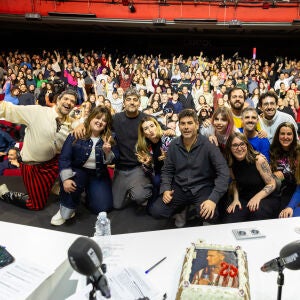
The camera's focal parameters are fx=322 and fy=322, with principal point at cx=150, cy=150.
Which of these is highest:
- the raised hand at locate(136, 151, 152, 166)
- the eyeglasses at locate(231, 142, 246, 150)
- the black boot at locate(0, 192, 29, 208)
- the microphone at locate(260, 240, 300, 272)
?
the eyeglasses at locate(231, 142, 246, 150)

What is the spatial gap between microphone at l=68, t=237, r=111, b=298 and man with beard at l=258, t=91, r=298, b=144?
2566 millimetres

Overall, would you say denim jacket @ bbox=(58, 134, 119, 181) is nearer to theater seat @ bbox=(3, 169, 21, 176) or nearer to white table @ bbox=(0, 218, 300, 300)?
white table @ bbox=(0, 218, 300, 300)

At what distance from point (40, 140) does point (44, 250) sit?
1562 millimetres

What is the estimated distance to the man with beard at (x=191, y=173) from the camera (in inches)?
93.6

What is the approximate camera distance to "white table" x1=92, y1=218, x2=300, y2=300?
1253mm

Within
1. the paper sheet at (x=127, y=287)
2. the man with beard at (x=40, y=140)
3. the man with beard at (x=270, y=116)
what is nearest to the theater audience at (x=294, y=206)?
the man with beard at (x=270, y=116)

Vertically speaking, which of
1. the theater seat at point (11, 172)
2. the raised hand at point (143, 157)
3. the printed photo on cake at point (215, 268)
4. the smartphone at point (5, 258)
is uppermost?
the raised hand at point (143, 157)

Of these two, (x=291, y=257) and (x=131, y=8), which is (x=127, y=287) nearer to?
(x=291, y=257)

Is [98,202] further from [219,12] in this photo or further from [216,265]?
[219,12]

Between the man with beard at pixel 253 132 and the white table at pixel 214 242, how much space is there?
1018mm

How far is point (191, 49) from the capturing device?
10836mm

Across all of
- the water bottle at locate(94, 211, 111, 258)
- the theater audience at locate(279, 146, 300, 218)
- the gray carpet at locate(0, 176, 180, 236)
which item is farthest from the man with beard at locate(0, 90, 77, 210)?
the theater audience at locate(279, 146, 300, 218)

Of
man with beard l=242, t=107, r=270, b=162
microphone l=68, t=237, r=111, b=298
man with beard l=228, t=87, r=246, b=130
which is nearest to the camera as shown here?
microphone l=68, t=237, r=111, b=298

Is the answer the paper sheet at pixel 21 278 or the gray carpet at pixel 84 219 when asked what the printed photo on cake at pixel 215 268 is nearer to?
the paper sheet at pixel 21 278
